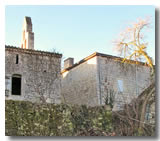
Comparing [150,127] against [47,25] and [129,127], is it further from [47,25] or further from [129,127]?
[47,25]

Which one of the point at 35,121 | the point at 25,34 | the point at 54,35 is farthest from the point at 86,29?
the point at 25,34

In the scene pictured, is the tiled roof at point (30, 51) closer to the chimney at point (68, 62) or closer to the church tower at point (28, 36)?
the church tower at point (28, 36)

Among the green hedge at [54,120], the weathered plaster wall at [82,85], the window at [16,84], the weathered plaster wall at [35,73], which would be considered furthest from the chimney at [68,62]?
the green hedge at [54,120]

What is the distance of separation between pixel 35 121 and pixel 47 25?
8.75 feet

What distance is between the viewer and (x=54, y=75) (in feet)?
41.9

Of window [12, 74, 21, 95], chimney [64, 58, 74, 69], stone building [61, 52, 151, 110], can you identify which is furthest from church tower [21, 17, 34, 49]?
chimney [64, 58, 74, 69]

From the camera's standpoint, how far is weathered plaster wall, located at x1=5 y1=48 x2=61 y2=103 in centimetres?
1224

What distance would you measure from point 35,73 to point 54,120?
4052mm

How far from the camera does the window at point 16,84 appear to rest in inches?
476

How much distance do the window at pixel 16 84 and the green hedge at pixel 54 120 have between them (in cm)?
350

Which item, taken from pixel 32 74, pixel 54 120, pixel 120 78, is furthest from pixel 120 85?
pixel 54 120

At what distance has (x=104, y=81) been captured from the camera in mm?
13195

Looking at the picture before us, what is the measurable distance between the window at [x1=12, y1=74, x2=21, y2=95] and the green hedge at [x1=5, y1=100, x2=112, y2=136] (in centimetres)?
350

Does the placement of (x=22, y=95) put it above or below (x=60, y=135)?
above
